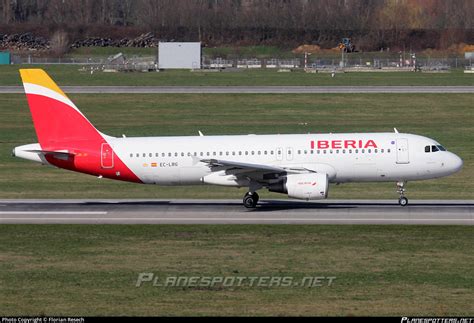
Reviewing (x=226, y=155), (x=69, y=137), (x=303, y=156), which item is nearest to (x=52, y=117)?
(x=69, y=137)

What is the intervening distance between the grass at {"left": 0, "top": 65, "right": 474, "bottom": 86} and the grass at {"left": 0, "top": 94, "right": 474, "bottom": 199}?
17.4 metres

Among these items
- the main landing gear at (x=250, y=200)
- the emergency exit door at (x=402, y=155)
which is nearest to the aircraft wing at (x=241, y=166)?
the main landing gear at (x=250, y=200)

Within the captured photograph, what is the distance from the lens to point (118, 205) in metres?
53.6

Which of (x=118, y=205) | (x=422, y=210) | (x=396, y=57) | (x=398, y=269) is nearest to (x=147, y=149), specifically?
(x=118, y=205)

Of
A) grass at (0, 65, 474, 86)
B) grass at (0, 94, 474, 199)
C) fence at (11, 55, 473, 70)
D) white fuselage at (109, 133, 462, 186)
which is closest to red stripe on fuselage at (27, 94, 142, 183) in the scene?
white fuselage at (109, 133, 462, 186)

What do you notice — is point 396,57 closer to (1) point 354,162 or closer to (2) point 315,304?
(1) point 354,162

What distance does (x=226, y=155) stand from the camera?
51.9 m

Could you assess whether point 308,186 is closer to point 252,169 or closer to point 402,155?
point 252,169

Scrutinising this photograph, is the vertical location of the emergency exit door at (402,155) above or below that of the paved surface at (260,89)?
above

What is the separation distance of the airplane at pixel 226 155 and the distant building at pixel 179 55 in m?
106

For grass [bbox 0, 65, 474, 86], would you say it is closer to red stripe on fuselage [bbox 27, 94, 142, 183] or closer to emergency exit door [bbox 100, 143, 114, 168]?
red stripe on fuselage [bbox 27, 94, 142, 183]

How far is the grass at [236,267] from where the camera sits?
103 ft

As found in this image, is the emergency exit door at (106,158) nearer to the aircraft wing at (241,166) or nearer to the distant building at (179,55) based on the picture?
the aircraft wing at (241,166)

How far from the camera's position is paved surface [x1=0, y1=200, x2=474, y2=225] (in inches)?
1877
